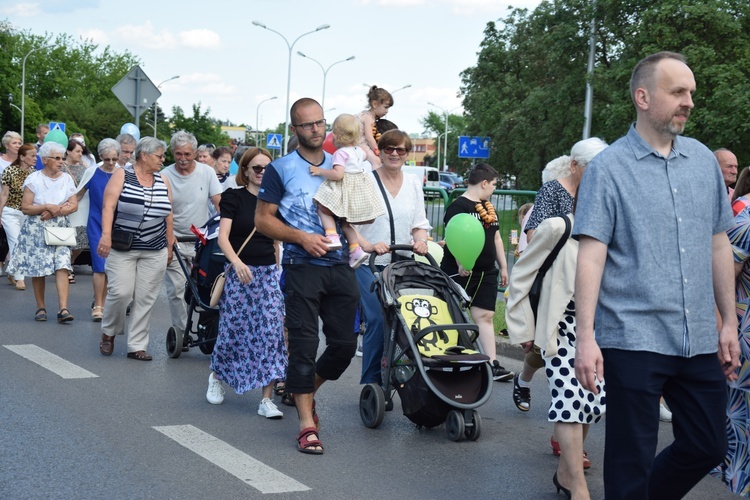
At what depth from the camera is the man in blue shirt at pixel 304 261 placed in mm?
6316

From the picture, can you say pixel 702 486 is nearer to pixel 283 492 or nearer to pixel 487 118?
pixel 283 492

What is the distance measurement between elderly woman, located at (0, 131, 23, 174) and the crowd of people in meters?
2.82

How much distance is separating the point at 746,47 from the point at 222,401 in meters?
25.5

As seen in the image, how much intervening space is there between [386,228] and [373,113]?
178 cm

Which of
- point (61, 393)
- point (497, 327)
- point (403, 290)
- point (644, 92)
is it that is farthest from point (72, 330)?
point (644, 92)

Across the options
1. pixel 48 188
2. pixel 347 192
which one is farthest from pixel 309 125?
pixel 48 188

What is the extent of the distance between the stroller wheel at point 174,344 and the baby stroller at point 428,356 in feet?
9.38

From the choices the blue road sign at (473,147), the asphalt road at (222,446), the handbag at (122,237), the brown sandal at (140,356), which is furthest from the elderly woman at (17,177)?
the blue road sign at (473,147)

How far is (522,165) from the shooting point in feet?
137

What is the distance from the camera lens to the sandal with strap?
245 inches

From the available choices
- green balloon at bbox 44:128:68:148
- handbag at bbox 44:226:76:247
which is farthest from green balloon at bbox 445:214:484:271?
green balloon at bbox 44:128:68:148

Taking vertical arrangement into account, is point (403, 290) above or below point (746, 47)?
below

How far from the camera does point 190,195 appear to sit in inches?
411

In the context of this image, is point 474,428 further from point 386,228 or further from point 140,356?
point 140,356
